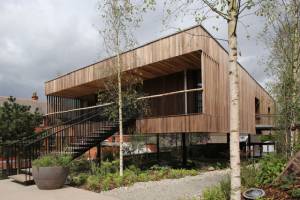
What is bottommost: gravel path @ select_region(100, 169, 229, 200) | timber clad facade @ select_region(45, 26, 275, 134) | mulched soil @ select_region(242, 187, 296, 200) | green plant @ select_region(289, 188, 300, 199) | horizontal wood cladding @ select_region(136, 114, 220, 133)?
gravel path @ select_region(100, 169, 229, 200)

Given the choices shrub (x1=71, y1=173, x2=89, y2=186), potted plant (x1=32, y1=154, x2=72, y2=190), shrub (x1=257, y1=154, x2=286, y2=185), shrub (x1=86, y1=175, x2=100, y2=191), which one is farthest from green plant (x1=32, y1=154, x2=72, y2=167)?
shrub (x1=257, y1=154, x2=286, y2=185)

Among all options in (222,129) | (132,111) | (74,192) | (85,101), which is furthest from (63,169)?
(85,101)

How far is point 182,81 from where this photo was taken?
17.5 m

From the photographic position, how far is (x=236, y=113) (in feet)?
18.8

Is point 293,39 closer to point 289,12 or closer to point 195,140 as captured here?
point 289,12

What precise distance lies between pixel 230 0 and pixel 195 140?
19456 mm

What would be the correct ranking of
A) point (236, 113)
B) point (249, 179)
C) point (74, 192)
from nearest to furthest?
point (236, 113) → point (249, 179) → point (74, 192)

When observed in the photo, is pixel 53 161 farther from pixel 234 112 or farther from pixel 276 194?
pixel 234 112

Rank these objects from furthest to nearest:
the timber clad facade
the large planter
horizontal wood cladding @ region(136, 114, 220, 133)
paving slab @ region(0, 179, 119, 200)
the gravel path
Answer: the timber clad facade < horizontal wood cladding @ region(136, 114, 220, 133) < the large planter < paving slab @ region(0, 179, 119, 200) < the gravel path

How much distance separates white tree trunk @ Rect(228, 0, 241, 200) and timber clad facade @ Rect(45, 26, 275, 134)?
4.68m

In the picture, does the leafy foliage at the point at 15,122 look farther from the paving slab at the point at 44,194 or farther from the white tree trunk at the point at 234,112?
the white tree trunk at the point at 234,112

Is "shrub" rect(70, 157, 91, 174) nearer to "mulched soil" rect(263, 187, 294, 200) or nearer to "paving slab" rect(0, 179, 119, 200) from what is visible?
"paving slab" rect(0, 179, 119, 200)

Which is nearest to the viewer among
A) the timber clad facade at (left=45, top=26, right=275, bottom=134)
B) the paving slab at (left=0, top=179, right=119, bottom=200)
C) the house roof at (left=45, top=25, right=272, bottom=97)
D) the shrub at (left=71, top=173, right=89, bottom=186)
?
the paving slab at (left=0, top=179, right=119, bottom=200)

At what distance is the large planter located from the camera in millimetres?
10656
